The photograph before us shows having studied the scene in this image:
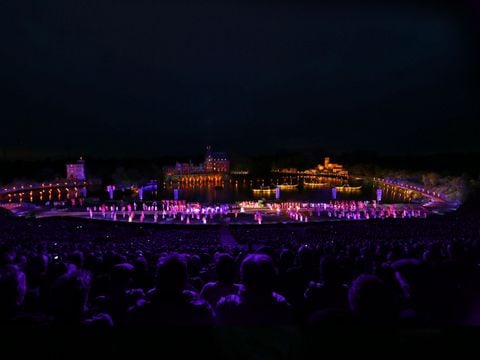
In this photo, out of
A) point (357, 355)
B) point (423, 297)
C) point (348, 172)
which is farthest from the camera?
point (348, 172)

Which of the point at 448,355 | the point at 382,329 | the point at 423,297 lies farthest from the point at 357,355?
the point at 423,297

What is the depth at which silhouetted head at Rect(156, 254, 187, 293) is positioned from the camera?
276 cm

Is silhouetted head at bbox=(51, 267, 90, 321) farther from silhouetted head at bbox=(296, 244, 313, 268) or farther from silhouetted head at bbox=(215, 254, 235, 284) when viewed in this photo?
silhouetted head at bbox=(296, 244, 313, 268)

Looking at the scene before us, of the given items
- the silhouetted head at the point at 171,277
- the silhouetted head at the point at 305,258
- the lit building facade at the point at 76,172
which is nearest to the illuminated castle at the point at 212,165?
the lit building facade at the point at 76,172

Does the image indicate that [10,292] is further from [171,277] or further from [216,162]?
[216,162]

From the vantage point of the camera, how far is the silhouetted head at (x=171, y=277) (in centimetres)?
276

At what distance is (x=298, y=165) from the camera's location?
191625 millimetres

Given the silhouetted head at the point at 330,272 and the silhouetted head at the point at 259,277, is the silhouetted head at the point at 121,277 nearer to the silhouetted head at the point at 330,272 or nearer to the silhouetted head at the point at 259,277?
the silhouetted head at the point at 259,277

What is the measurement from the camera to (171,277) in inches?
111

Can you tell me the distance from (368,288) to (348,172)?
467 ft

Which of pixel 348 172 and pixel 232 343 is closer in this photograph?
pixel 232 343

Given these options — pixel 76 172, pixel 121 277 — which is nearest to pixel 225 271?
pixel 121 277

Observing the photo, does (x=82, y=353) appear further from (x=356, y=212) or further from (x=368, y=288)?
(x=356, y=212)

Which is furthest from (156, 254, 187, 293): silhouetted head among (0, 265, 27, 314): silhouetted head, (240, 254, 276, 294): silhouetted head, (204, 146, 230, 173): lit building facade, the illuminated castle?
(204, 146, 230, 173): lit building facade
